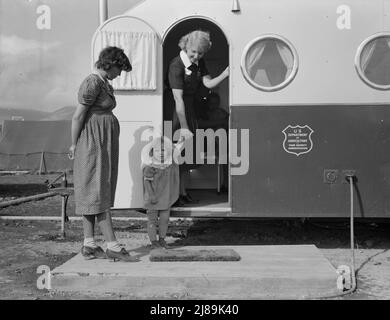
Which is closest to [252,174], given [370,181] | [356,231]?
[370,181]

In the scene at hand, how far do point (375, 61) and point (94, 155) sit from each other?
3.20m

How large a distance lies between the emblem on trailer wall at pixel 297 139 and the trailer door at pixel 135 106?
1401mm

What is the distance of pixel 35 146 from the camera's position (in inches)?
1116

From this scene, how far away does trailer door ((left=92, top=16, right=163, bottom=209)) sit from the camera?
20.5ft

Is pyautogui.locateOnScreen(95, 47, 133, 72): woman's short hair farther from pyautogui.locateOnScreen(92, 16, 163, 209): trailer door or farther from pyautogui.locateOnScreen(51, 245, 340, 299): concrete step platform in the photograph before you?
pyautogui.locateOnScreen(51, 245, 340, 299): concrete step platform

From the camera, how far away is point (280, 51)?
6219 mm

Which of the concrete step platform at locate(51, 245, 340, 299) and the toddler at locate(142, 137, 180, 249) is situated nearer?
the concrete step platform at locate(51, 245, 340, 299)

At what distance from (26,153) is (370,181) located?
23.9 m

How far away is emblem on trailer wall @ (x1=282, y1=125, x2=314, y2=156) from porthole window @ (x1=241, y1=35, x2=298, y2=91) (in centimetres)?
48

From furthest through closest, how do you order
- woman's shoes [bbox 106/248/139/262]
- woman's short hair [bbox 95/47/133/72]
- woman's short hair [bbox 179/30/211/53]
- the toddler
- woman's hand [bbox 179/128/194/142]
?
woman's hand [bbox 179/128/194/142], woman's short hair [bbox 179/30/211/53], the toddler, woman's shoes [bbox 106/248/139/262], woman's short hair [bbox 95/47/133/72]

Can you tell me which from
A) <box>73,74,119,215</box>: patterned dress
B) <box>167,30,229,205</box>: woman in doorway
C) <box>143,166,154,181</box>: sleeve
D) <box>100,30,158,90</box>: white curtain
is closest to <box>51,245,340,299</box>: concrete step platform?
<box>73,74,119,215</box>: patterned dress

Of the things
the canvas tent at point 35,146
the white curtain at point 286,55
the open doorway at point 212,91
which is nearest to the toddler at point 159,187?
the open doorway at point 212,91

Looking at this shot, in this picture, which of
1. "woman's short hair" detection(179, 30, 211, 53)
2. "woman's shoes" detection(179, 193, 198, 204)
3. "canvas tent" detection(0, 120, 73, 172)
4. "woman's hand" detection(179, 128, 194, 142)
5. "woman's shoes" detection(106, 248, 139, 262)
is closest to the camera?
"woman's shoes" detection(106, 248, 139, 262)

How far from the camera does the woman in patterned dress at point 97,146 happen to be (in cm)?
525
